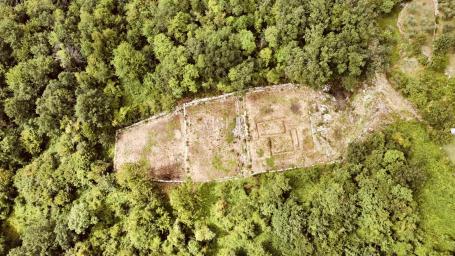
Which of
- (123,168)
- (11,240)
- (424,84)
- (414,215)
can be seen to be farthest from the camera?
(11,240)

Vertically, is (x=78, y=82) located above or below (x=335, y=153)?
above

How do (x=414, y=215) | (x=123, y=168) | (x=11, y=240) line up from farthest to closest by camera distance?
(x=11, y=240) → (x=123, y=168) → (x=414, y=215)

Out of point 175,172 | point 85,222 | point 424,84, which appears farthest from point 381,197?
point 85,222

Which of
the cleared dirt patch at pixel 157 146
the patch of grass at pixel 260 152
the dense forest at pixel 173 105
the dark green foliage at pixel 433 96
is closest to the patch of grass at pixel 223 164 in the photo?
the dense forest at pixel 173 105

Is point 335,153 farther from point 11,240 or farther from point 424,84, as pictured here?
point 11,240

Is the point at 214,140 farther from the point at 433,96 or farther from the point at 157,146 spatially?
the point at 433,96

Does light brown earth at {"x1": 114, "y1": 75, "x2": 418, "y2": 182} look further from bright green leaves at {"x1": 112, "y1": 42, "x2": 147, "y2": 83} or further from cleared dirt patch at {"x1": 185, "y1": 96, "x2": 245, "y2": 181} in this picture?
bright green leaves at {"x1": 112, "y1": 42, "x2": 147, "y2": 83}

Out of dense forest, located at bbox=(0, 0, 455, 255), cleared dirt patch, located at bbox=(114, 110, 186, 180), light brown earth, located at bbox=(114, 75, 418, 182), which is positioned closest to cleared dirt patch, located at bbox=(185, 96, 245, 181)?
light brown earth, located at bbox=(114, 75, 418, 182)
